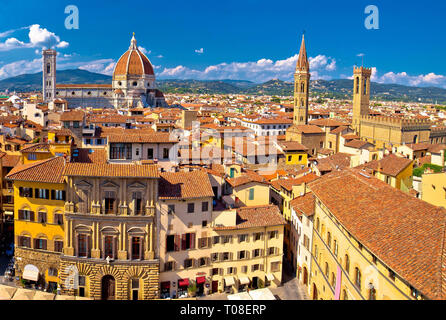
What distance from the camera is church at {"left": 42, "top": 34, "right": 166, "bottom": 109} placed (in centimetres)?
13012

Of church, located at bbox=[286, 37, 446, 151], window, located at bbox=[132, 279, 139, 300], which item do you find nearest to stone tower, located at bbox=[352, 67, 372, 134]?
church, located at bbox=[286, 37, 446, 151]

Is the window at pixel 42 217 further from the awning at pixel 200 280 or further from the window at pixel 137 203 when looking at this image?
the awning at pixel 200 280

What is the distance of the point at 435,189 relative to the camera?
25578 millimetres

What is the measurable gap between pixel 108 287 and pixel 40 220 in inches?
235

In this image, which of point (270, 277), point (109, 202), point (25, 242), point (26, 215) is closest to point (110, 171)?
point (109, 202)

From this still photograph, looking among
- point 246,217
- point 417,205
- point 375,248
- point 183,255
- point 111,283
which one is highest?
point 417,205

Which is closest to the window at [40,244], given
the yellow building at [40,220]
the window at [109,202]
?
the yellow building at [40,220]

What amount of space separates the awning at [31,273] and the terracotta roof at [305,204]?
17.0m

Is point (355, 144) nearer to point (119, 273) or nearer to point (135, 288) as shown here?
point (135, 288)

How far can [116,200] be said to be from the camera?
960 inches

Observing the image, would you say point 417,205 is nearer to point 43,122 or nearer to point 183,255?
point 183,255

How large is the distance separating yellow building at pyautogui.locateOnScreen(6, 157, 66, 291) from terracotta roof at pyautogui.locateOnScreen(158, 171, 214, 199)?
20.0ft

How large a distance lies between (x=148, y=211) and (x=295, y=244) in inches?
431
